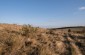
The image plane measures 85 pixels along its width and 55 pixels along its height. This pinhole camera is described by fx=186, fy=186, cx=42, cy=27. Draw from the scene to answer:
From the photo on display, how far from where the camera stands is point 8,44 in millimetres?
11125

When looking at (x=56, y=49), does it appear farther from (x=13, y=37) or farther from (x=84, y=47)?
(x=13, y=37)

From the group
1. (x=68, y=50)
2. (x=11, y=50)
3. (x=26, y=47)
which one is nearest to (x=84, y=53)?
(x=68, y=50)

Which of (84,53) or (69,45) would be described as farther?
(69,45)

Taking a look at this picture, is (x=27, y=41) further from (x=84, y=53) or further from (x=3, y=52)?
(x=84, y=53)

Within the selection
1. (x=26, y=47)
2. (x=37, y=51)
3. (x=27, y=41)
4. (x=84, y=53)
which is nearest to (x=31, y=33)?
(x=27, y=41)

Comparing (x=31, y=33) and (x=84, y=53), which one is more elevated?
(x=31, y=33)

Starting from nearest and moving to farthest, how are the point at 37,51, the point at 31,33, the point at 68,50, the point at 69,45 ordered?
the point at 37,51
the point at 68,50
the point at 69,45
the point at 31,33

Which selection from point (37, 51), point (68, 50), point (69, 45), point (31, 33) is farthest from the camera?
point (31, 33)

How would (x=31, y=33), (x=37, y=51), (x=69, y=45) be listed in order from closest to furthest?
(x=37, y=51) < (x=69, y=45) < (x=31, y=33)

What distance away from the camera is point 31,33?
13367mm

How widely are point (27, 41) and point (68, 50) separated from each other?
274 cm

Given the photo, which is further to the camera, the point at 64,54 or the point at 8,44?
the point at 8,44

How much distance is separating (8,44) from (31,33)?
2.63 m

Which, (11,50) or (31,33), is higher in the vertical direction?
(31,33)
